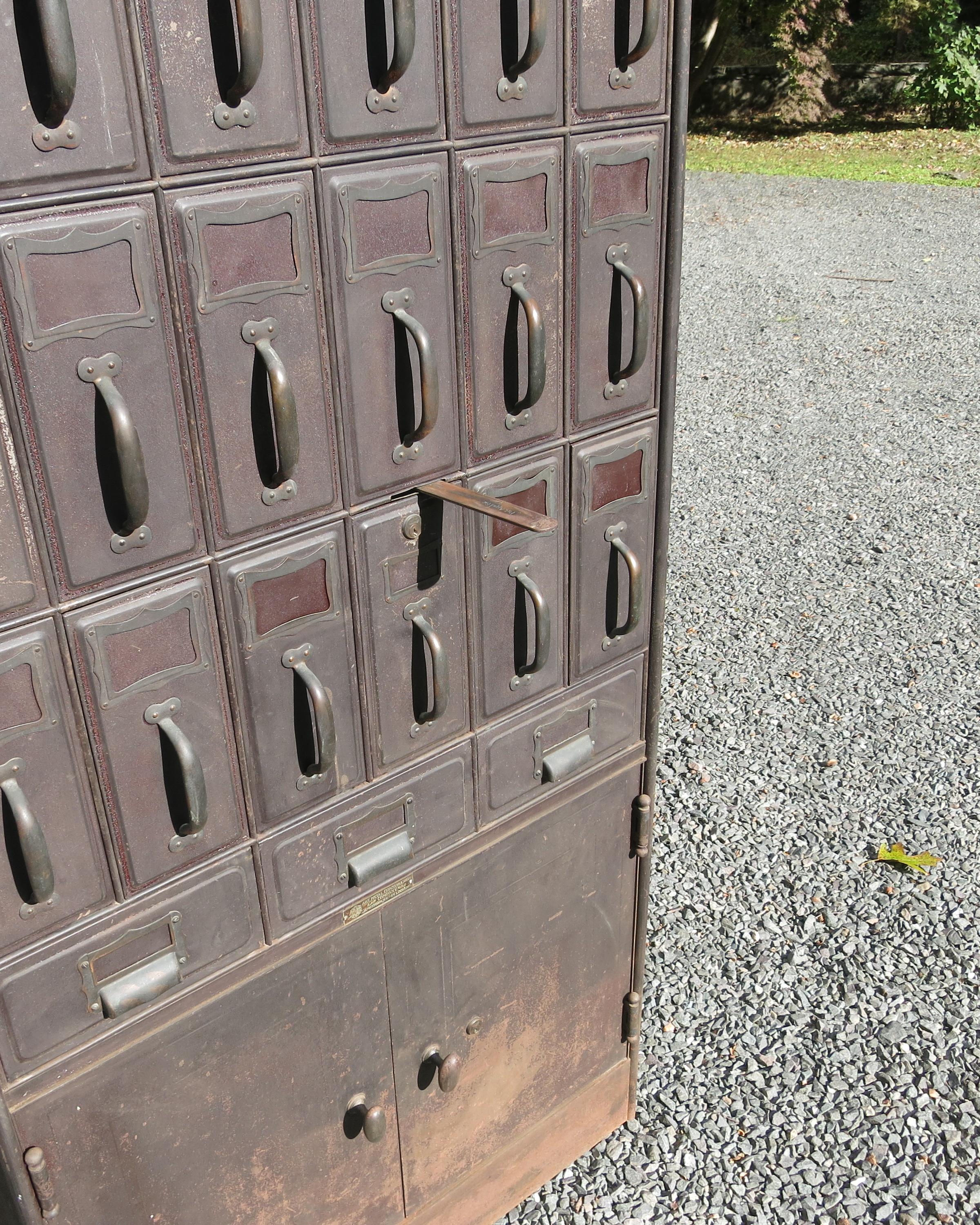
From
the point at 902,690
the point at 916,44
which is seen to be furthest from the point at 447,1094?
the point at 916,44

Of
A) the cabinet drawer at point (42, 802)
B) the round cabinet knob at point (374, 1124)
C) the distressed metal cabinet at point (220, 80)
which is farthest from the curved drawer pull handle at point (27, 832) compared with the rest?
the round cabinet knob at point (374, 1124)

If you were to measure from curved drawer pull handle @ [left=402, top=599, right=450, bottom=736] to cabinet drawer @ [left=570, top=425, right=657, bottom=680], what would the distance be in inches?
13.6

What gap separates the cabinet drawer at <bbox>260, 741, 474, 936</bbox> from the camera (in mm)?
2039

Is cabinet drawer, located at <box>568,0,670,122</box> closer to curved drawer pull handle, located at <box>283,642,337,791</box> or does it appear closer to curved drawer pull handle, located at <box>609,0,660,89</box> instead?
curved drawer pull handle, located at <box>609,0,660,89</box>

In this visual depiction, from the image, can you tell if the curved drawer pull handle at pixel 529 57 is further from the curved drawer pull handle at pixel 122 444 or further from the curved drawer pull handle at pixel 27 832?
the curved drawer pull handle at pixel 27 832

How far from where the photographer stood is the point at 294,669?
6.21ft

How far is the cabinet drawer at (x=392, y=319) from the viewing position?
170 centimetres

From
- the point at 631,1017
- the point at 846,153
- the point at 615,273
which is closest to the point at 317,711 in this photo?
the point at 615,273

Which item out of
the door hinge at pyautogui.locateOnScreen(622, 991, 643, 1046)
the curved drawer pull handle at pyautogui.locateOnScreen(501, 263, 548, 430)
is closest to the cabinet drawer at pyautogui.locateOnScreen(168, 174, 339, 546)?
the curved drawer pull handle at pyautogui.locateOnScreen(501, 263, 548, 430)

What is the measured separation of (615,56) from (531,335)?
0.47 meters

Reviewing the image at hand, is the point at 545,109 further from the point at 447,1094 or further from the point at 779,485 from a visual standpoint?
the point at 779,485

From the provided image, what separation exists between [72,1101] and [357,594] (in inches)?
36.4

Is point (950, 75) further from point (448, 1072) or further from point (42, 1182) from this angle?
point (42, 1182)

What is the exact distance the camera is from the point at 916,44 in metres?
20.4
